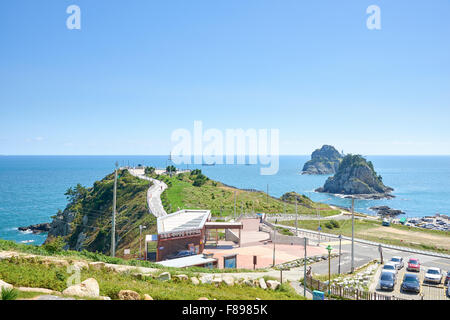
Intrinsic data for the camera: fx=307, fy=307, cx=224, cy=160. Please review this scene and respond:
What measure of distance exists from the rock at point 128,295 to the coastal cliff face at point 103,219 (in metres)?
30.8

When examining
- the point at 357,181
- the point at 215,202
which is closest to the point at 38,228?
the point at 215,202

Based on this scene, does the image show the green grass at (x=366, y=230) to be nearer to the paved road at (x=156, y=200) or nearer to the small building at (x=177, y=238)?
the paved road at (x=156, y=200)

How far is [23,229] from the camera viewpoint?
255ft

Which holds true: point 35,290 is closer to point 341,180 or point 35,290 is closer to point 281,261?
point 281,261

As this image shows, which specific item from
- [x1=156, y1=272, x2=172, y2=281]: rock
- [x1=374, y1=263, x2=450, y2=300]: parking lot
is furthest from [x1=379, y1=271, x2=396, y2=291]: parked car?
[x1=156, y1=272, x2=172, y2=281]: rock

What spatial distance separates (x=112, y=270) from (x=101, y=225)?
140 feet

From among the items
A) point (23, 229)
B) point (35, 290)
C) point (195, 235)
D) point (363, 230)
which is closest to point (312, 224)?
point (363, 230)

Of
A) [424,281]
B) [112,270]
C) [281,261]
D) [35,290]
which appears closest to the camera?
[35,290]

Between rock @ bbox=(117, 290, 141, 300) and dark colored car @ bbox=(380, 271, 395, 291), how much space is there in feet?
60.8

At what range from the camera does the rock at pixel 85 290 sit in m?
11.1

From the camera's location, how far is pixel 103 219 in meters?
60.3

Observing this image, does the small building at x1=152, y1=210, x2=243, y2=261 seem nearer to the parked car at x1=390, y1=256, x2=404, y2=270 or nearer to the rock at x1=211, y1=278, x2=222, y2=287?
the rock at x1=211, y1=278, x2=222, y2=287

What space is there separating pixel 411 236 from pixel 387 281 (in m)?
38.5

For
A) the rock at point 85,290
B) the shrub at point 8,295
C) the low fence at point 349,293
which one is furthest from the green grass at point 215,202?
the shrub at point 8,295
